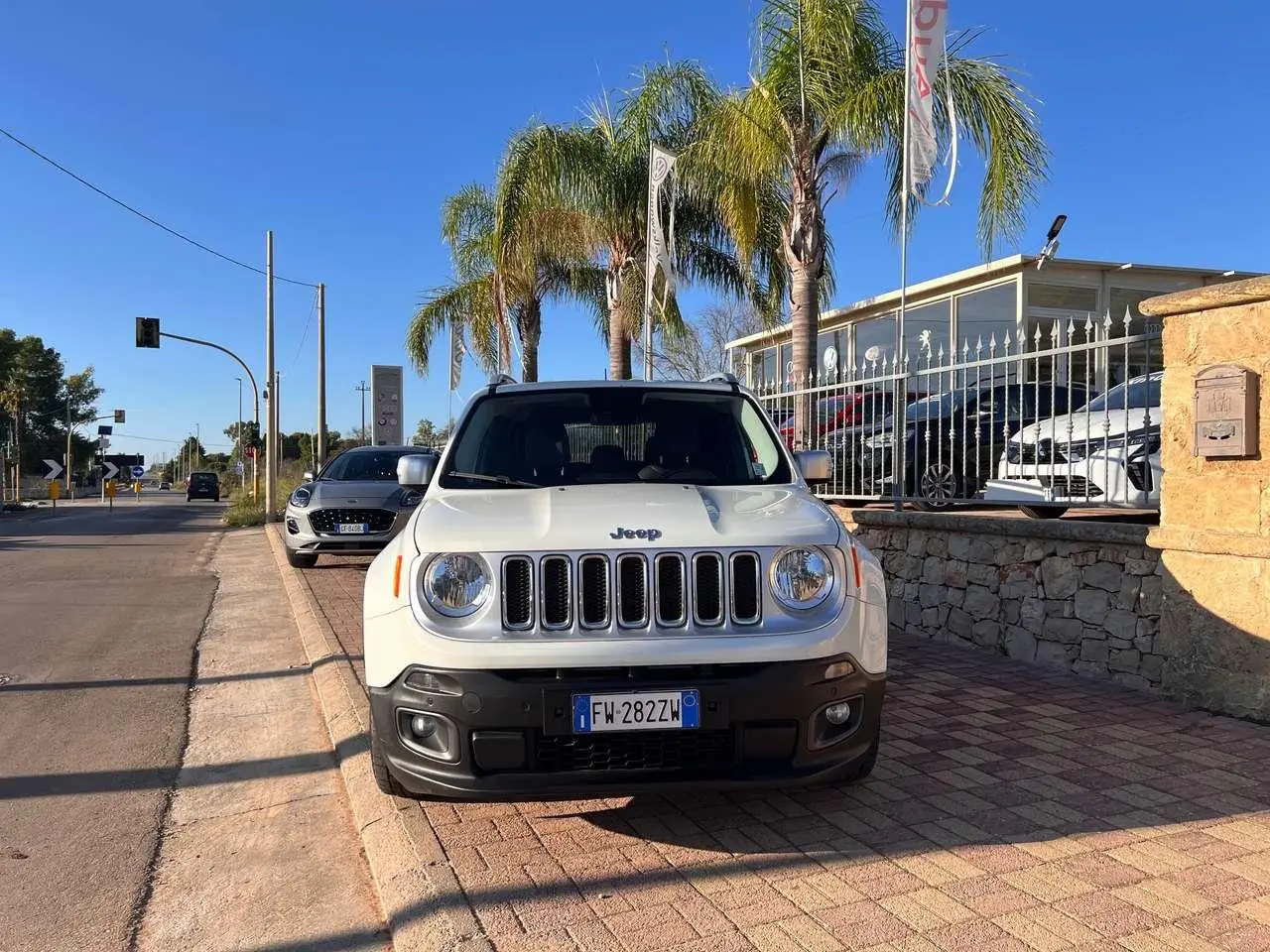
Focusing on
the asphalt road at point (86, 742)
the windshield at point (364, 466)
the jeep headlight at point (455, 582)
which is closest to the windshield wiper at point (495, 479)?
the jeep headlight at point (455, 582)

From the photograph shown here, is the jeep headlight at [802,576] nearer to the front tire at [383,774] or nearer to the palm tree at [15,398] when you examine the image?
the front tire at [383,774]

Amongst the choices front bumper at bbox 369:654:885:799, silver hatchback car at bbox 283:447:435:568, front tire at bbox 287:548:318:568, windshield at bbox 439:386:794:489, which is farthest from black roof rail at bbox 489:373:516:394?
front tire at bbox 287:548:318:568

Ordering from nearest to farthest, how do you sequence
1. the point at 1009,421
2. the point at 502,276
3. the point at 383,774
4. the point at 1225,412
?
the point at 383,774 < the point at 1225,412 < the point at 1009,421 < the point at 502,276

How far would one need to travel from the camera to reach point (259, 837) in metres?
3.79

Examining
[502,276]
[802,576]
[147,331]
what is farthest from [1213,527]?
[147,331]

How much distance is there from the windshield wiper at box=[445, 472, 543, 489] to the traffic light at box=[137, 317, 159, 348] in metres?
22.9

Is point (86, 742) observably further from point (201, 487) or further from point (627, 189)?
point (201, 487)

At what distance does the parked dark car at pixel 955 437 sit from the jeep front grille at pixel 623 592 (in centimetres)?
376

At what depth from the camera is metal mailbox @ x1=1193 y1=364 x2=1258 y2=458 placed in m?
4.62

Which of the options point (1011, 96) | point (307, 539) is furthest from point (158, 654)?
point (1011, 96)

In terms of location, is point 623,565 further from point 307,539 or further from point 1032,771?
point 307,539

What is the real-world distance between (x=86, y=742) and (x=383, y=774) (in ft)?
8.28

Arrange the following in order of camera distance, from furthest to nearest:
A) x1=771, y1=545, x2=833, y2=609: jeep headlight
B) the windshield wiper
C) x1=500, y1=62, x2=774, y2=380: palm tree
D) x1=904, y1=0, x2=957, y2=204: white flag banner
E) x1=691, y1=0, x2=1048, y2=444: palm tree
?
x1=500, y1=62, x2=774, y2=380: palm tree, x1=691, y1=0, x2=1048, y2=444: palm tree, x1=904, y1=0, x2=957, y2=204: white flag banner, the windshield wiper, x1=771, y1=545, x2=833, y2=609: jeep headlight

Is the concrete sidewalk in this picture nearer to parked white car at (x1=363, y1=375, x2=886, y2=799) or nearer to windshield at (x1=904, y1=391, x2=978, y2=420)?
parked white car at (x1=363, y1=375, x2=886, y2=799)
